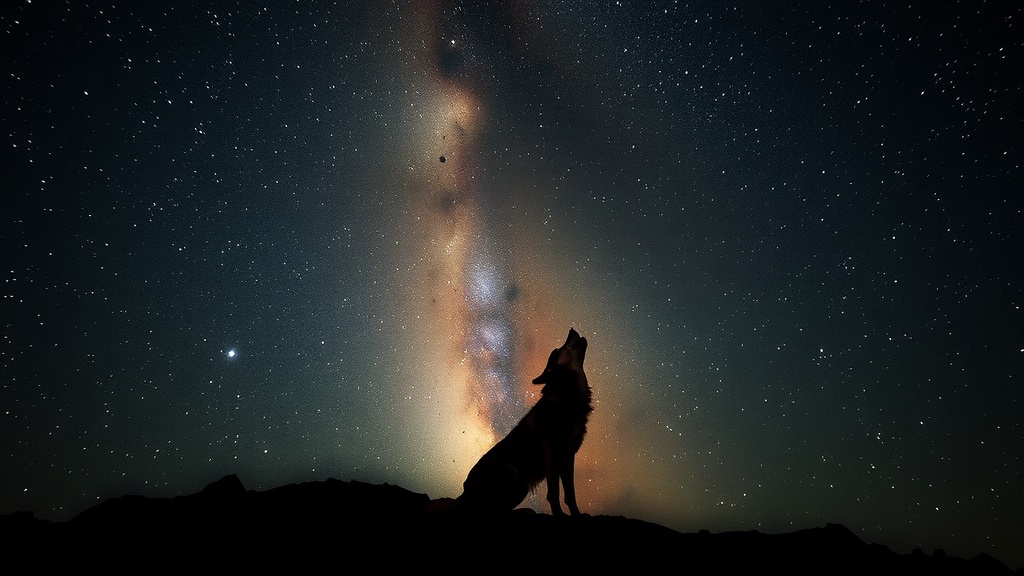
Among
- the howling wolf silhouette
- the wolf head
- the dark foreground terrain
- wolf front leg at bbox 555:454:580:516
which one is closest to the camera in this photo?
the dark foreground terrain

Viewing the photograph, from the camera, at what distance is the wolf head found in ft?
17.0

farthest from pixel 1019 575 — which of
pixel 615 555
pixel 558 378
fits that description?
pixel 558 378

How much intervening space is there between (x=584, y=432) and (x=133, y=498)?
15.1ft

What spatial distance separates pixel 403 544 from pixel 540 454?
1.97 m

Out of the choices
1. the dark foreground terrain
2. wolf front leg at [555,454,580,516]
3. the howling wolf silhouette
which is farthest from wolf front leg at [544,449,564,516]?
the dark foreground terrain

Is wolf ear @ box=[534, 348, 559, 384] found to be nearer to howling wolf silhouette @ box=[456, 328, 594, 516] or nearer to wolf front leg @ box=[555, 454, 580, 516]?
howling wolf silhouette @ box=[456, 328, 594, 516]

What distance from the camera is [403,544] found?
268 cm

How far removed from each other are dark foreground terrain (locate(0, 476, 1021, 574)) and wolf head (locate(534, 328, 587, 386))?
2.00 metres

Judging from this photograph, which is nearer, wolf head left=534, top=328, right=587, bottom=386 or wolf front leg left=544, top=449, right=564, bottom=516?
wolf front leg left=544, top=449, right=564, bottom=516

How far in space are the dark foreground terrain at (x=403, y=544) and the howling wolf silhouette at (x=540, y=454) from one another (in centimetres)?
72

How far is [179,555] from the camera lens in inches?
96.7

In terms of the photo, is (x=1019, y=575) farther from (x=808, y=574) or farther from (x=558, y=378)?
(x=558, y=378)

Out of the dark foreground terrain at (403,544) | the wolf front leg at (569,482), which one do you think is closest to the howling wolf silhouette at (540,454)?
the wolf front leg at (569,482)

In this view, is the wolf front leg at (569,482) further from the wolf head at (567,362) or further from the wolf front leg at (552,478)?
the wolf head at (567,362)
